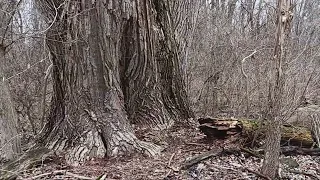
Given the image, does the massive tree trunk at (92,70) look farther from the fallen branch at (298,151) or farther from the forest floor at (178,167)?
the fallen branch at (298,151)

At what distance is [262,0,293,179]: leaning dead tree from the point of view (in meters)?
3.56

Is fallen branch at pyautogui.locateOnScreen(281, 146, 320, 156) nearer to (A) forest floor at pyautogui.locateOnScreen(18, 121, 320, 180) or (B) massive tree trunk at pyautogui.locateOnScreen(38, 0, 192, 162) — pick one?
(A) forest floor at pyautogui.locateOnScreen(18, 121, 320, 180)

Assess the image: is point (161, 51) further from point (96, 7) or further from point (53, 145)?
point (53, 145)

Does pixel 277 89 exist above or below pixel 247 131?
above

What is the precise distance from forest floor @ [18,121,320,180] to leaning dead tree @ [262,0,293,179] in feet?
0.92

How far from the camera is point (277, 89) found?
12.1ft

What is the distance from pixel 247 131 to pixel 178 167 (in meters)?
1.22

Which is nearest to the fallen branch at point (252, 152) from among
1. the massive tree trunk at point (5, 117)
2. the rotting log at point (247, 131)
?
the rotting log at point (247, 131)

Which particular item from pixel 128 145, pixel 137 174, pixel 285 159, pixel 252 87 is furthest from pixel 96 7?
pixel 252 87

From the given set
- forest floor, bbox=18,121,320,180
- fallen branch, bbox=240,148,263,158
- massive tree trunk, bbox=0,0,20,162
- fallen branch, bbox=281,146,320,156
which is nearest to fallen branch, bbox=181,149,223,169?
forest floor, bbox=18,121,320,180

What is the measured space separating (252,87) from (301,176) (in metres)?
2.95

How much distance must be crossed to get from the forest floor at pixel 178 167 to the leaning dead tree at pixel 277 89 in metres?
0.28

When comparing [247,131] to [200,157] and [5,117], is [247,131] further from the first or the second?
[5,117]

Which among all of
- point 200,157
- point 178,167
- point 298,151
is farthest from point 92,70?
point 298,151
